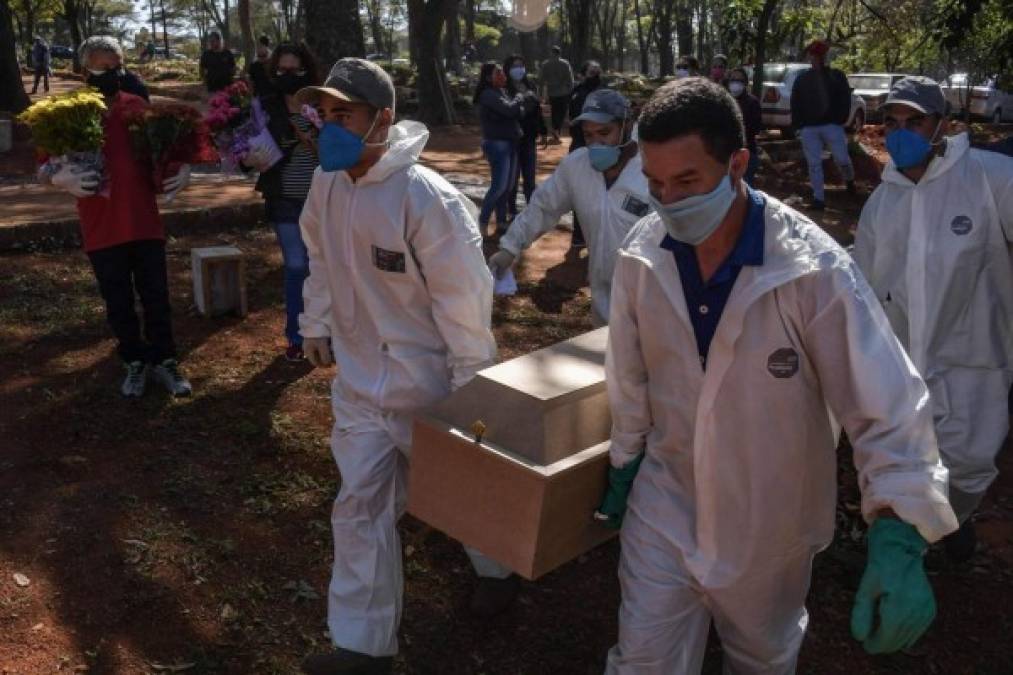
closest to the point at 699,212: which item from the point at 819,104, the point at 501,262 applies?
the point at 501,262

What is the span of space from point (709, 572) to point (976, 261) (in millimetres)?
2073

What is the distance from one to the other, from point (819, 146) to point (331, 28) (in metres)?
5.77

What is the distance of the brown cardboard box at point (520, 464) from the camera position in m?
2.52

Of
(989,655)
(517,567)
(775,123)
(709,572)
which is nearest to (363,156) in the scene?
(517,567)

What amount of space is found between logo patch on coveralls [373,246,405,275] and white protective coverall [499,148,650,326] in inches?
41.7

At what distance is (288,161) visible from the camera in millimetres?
6055

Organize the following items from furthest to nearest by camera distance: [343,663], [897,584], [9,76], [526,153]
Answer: [9,76] → [526,153] → [343,663] → [897,584]

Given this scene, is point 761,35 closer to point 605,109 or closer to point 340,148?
point 605,109

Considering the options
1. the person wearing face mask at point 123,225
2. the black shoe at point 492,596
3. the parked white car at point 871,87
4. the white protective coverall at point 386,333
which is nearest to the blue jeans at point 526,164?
the person wearing face mask at point 123,225

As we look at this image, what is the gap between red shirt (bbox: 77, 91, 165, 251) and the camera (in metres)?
5.31

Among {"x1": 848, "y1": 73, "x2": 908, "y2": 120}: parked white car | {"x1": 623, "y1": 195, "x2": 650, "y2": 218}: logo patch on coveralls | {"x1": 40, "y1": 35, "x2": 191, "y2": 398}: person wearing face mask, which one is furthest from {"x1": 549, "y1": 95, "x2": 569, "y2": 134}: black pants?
{"x1": 623, "y1": 195, "x2": 650, "y2": 218}: logo patch on coveralls

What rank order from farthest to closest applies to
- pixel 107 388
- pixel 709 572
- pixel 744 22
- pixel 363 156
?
pixel 744 22, pixel 107 388, pixel 363 156, pixel 709 572

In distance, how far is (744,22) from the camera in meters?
16.8

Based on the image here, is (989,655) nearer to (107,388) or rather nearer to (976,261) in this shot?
(976,261)
